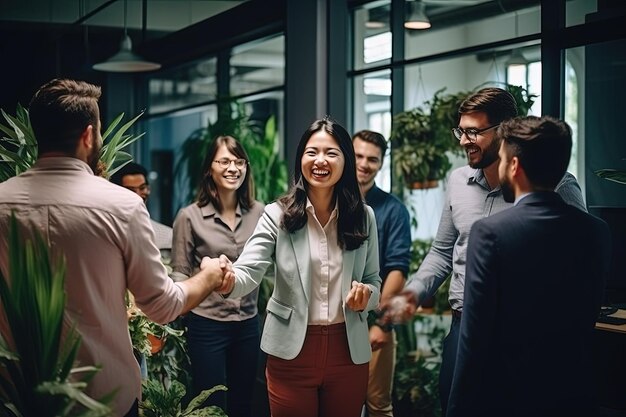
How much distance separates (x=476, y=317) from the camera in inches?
96.6

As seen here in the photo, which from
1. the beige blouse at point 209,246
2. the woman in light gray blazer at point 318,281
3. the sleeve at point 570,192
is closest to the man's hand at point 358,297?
the woman in light gray blazer at point 318,281

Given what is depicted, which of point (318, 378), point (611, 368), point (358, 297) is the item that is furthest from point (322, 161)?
point (611, 368)

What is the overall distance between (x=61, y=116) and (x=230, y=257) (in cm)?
193

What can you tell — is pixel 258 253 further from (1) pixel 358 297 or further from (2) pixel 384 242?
(2) pixel 384 242

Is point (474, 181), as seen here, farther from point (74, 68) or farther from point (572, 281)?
point (74, 68)

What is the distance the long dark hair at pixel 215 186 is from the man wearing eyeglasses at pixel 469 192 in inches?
54.5

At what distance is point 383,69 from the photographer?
5.56m

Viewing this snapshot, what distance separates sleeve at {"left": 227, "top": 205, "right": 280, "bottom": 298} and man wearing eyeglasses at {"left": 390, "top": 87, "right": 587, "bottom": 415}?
21.9 inches

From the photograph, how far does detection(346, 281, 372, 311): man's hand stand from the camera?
3.01 meters

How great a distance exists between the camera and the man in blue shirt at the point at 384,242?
427cm

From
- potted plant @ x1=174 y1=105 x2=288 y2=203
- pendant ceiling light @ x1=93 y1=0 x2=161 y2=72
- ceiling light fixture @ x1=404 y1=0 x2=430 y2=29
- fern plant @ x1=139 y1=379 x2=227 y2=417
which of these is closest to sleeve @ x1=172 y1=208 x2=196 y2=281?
fern plant @ x1=139 y1=379 x2=227 y2=417

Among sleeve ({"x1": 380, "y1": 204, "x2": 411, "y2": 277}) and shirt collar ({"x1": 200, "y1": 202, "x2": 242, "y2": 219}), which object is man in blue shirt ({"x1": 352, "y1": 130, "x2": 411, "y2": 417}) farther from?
shirt collar ({"x1": 200, "y1": 202, "x2": 242, "y2": 219})

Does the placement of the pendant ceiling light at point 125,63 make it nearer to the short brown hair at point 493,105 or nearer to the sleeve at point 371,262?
the sleeve at point 371,262

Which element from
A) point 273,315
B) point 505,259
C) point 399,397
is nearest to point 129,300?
point 273,315
